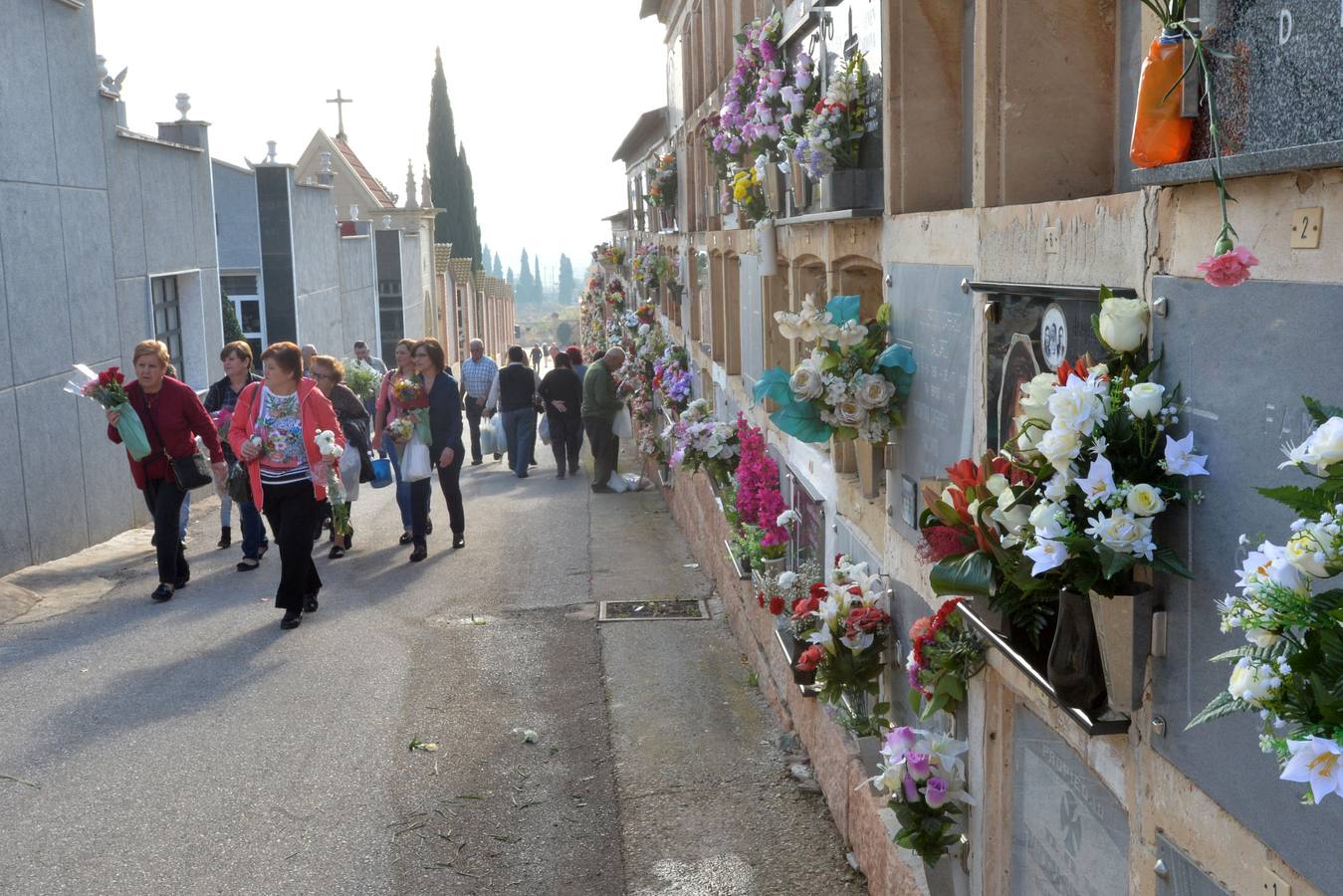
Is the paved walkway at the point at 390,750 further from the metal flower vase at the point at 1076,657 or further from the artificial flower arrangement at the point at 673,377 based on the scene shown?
the artificial flower arrangement at the point at 673,377

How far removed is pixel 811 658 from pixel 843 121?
2148 mm

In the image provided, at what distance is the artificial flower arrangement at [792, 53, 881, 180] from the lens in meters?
5.49

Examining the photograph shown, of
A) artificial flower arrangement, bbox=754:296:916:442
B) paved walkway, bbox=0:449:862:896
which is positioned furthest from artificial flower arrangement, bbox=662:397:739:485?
artificial flower arrangement, bbox=754:296:916:442

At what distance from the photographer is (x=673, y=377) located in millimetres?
14250

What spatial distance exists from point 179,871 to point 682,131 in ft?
37.7

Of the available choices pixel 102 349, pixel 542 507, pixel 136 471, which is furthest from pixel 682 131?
pixel 136 471

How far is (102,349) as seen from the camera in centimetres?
1300

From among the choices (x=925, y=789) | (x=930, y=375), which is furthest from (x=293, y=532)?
(x=925, y=789)

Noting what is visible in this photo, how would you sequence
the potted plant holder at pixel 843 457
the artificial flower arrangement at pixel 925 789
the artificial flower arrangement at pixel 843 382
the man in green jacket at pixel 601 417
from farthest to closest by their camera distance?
the man in green jacket at pixel 601 417
the potted plant holder at pixel 843 457
the artificial flower arrangement at pixel 843 382
the artificial flower arrangement at pixel 925 789

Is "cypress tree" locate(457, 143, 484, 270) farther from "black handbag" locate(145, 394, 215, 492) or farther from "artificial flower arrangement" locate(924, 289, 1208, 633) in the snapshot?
"artificial flower arrangement" locate(924, 289, 1208, 633)

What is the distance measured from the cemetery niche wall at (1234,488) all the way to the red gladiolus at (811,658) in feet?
8.16

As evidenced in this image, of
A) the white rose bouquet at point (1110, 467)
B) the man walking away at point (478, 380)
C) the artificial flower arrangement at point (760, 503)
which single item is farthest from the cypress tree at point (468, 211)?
the white rose bouquet at point (1110, 467)

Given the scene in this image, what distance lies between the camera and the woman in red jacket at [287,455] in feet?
29.3

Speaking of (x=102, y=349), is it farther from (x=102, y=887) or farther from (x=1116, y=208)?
(x=1116, y=208)
